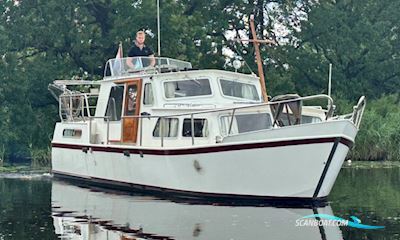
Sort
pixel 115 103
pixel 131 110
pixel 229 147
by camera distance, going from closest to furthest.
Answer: pixel 229 147 → pixel 131 110 → pixel 115 103

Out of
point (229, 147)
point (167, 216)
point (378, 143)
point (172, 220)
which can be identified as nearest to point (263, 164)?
point (229, 147)

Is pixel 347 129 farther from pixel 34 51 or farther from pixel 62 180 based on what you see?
pixel 34 51

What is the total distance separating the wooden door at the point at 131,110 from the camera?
17.3m

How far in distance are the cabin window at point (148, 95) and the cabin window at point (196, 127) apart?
4.23 ft

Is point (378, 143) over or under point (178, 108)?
under

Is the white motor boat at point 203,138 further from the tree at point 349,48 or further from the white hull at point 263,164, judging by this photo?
the tree at point 349,48

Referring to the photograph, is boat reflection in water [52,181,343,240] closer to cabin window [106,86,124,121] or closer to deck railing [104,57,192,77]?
cabin window [106,86,124,121]

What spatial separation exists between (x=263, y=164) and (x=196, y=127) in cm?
224

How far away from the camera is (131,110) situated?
17719 mm

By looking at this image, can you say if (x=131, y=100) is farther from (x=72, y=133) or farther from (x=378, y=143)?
(x=378, y=143)

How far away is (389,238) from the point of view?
427 inches

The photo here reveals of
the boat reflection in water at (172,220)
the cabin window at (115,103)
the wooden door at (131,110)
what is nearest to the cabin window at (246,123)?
the boat reflection in water at (172,220)

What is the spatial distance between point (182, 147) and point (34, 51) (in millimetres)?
18465

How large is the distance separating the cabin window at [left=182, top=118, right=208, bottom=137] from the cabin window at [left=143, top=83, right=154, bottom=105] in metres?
1.29
